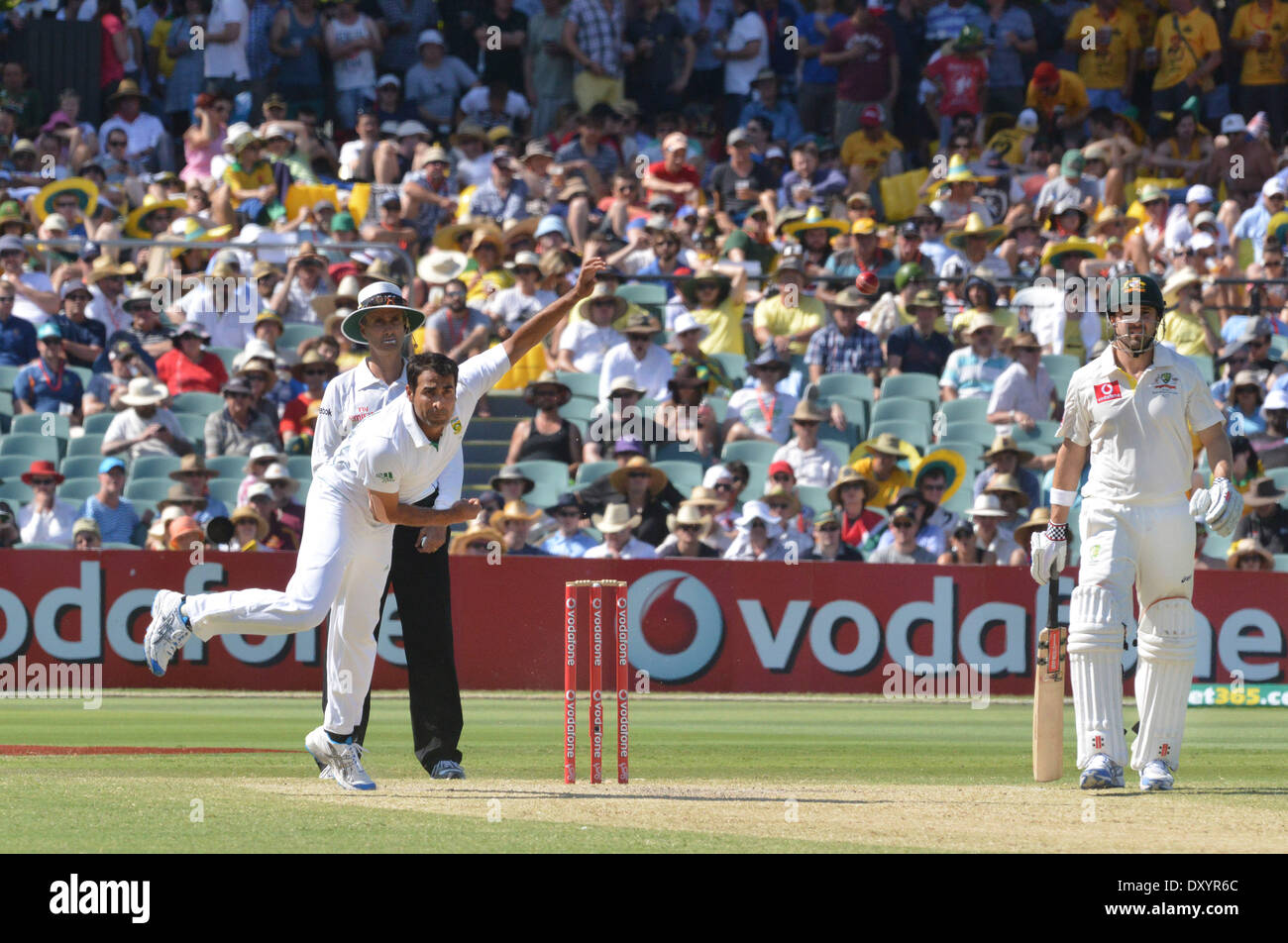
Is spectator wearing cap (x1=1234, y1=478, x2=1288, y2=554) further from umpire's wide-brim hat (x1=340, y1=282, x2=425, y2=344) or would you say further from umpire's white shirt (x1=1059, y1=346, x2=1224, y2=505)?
umpire's wide-brim hat (x1=340, y1=282, x2=425, y2=344)

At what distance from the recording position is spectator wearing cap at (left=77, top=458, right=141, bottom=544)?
17.7 m

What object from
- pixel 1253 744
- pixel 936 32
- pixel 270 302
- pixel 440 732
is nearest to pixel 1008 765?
pixel 1253 744

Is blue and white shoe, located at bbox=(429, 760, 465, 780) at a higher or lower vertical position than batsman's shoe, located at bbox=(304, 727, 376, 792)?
lower

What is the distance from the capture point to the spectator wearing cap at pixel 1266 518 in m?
17.3

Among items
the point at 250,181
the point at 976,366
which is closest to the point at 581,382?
the point at 976,366

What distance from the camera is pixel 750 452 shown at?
18.4 meters

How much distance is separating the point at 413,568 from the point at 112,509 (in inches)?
345

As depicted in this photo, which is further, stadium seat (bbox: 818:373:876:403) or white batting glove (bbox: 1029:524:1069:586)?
stadium seat (bbox: 818:373:876:403)

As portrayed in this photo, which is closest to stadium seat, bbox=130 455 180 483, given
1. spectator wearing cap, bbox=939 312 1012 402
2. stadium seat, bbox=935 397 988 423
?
stadium seat, bbox=935 397 988 423

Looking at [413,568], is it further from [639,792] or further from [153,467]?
[153,467]

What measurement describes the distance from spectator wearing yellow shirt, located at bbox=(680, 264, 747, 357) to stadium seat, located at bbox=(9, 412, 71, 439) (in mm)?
5913

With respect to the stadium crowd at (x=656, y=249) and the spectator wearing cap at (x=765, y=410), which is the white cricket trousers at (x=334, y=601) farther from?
the spectator wearing cap at (x=765, y=410)

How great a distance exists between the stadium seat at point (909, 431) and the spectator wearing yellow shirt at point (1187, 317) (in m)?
2.59

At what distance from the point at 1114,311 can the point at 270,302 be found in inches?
489
